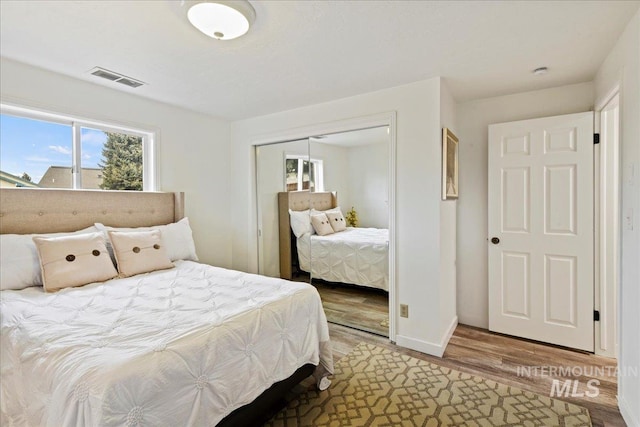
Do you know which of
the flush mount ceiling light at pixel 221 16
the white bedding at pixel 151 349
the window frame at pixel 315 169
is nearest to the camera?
the white bedding at pixel 151 349

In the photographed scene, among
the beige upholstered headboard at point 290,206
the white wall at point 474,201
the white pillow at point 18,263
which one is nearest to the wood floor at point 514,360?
the white wall at point 474,201

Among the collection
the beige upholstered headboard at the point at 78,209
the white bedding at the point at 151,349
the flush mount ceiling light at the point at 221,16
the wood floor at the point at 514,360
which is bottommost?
the wood floor at the point at 514,360

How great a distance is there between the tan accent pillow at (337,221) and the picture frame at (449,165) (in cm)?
115

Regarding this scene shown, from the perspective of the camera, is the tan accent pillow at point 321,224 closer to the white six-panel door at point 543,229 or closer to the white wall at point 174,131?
the white wall at point 174,131

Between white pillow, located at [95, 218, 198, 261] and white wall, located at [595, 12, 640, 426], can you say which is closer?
white wall, located at [595, 12, 640, 426]

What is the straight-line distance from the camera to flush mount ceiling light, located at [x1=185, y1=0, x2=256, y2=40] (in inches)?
59.7

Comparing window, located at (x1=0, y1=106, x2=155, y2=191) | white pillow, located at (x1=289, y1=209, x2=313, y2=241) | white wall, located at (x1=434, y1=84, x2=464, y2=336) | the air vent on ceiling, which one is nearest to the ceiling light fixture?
white wall, located at (x1=434, y1=84, x2=464, y2=336)

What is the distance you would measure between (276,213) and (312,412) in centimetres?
230

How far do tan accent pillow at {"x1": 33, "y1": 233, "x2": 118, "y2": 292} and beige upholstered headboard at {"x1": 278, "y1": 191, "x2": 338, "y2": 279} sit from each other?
182 cm

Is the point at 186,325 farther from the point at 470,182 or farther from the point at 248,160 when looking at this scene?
the point at 470,182

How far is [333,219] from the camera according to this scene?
3.47 metres

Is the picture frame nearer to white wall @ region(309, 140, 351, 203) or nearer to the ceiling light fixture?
the ceiling light fixture

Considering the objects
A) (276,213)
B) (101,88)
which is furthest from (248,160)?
(101,88)

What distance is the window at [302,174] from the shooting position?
136 inches
